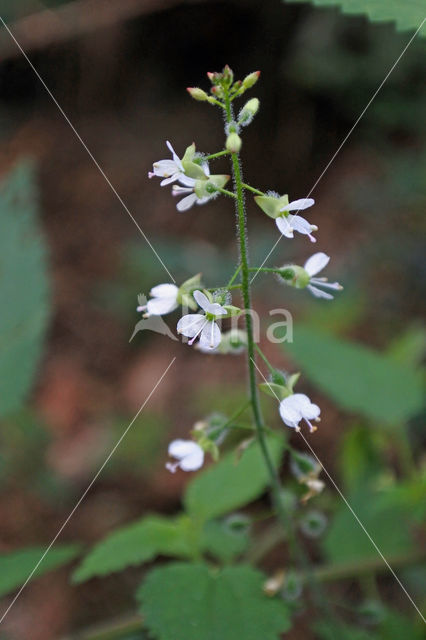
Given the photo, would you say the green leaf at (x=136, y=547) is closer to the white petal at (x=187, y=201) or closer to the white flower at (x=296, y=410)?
the white flower at (x=296, y=410)

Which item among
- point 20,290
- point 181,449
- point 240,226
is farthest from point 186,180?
point 20,290

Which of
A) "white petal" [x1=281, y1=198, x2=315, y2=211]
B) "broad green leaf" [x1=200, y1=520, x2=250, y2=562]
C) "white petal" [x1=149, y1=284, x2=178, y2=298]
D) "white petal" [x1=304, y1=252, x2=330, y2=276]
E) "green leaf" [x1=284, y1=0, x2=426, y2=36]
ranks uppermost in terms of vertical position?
"green leaf" [x1=284, y1=0, x2=426, y2=36]

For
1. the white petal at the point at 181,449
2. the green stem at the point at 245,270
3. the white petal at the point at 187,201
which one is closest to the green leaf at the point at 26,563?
the white petal at the point at 181,449

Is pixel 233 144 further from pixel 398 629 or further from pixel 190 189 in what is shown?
pixel 398 629

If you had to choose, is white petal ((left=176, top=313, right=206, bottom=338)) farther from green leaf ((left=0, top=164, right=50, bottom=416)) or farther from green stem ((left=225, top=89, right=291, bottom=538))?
green leaf ((left=0, top=164, right=50, bottom=416))

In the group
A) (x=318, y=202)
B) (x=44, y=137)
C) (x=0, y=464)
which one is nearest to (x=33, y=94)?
(x=44, y=137)

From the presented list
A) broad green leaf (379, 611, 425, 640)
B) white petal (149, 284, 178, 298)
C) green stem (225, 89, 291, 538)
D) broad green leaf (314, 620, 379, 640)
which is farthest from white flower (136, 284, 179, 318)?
broad green leaf (379, 611, 425, 640)

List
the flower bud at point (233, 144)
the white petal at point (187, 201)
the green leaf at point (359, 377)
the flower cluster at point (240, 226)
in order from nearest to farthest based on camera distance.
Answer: the flower bud at point (233, 144)
the flower cluster at point (240, 226)
the white petal at point (187, 201)
the green leaf at point (359, 377)
